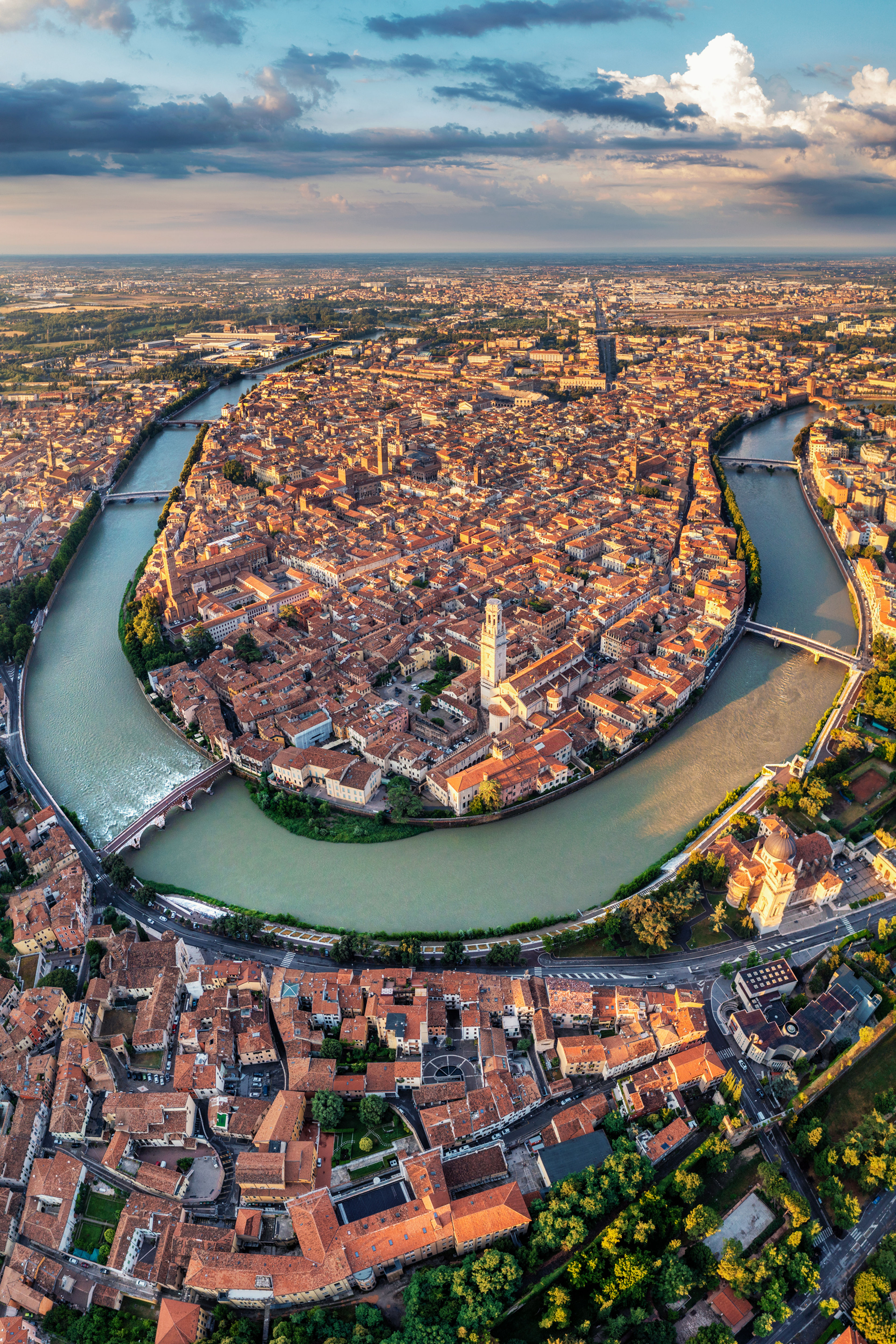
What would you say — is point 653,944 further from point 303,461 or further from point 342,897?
point 303,461

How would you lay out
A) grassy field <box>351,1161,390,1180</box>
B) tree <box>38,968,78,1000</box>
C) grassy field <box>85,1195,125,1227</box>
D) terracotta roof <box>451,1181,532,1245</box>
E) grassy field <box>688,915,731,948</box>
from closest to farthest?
terracotta roof <box>451,1181,532,1245</box>
grassy field <box>85,1195,125,1227</box>
grassy field <box>351,1161,390,1180</box>
tree <box>38,968,78,1000</box>
grassy field <box>688,915,731,948</box>

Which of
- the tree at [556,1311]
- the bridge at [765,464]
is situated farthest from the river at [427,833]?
the bridge at [765,464]

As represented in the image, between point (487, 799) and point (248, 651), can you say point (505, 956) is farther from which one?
point (248, 651)

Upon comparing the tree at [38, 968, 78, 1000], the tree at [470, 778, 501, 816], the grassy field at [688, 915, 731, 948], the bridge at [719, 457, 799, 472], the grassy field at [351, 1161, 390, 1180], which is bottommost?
the grassy field at [351, 1161, 390, 1180]

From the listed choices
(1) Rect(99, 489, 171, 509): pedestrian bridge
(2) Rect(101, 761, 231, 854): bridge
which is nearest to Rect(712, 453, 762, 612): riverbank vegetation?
(2) Rect(101, 761, 231, 854): bridge

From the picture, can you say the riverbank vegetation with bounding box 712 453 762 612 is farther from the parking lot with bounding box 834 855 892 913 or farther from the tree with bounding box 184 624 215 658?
the tree with bounding box 184 624 215 658

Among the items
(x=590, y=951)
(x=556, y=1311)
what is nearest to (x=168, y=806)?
(x=590, y=951)

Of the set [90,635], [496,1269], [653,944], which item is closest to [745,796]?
[653,944]
